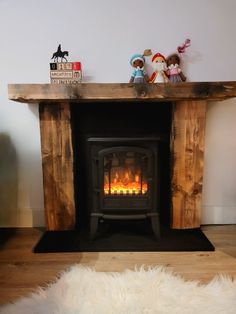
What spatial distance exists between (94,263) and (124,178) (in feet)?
1.80

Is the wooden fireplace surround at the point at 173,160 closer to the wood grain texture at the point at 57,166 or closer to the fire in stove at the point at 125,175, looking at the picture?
the wood grain texture at the point at 57,166

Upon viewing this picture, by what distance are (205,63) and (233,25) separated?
0.31m

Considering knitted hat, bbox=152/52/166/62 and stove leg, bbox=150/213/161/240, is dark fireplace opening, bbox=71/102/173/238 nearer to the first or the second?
stove leg, bbox=150/213/161/240

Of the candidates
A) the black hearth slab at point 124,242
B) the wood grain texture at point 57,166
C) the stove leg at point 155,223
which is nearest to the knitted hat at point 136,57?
the wood grain texture at point 57,166

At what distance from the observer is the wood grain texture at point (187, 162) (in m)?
1.71

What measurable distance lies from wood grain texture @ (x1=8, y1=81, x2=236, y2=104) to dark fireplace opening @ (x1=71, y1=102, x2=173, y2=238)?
0.27 metres

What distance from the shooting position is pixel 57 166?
177cm

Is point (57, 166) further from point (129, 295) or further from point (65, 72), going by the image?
point (129, 295)

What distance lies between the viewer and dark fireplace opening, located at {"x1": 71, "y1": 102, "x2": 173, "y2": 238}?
1.64m

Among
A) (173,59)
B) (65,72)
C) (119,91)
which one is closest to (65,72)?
(65,72)

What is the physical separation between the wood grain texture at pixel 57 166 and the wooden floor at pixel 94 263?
0.84ft

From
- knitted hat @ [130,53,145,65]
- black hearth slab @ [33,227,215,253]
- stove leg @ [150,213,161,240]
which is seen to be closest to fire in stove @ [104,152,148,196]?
stove leg @ [150,213,161,240]

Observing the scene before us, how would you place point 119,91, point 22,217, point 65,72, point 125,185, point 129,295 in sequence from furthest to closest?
point 22,217 < point 125,185 < point 65,72 < point 119,91 < point 129,295

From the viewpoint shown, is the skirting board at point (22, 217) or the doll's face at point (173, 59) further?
the skirting board at point (22, 217)
